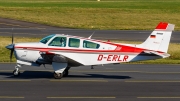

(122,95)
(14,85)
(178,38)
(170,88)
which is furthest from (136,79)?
(178,38)

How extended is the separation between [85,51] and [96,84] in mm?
1801

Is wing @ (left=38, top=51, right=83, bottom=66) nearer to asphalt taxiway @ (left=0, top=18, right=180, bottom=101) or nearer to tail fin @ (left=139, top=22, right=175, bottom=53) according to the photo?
asphalt taxiway @ (left=0, top=18, right=180, bottom=101)

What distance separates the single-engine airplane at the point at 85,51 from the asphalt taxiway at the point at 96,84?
73 cm

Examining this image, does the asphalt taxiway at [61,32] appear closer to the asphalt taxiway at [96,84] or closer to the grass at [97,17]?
the grass at [97,17]

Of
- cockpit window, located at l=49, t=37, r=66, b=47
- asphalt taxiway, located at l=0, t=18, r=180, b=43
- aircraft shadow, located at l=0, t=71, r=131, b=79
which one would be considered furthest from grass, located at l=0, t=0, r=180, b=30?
cockpit window, located at l=49, t=37, r=66, b=47

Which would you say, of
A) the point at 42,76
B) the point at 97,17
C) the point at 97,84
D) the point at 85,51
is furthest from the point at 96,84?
the point at 97,17

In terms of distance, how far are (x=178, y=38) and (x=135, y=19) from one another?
1609 centimetres

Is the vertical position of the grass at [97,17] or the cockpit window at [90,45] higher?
the grass at [97,17]

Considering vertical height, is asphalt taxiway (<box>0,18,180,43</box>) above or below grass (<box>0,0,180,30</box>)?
below

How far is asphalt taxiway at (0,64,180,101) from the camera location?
15961 millimetres

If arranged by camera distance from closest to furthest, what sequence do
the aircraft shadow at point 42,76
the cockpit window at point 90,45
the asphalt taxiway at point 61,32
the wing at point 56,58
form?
1. the wing at point 56,58
2. the cockpit window at point 90,45
3. the aircraft shadow at point 42,76
4. the asphalt taxiway at point 61,32

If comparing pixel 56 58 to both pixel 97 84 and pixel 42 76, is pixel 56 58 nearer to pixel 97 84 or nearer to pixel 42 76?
pixel 42 76

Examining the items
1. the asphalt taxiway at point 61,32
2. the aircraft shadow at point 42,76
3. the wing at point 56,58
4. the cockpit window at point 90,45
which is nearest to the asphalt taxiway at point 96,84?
the aircraft shadow at point 42,76

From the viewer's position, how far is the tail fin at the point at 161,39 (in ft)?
63.3
